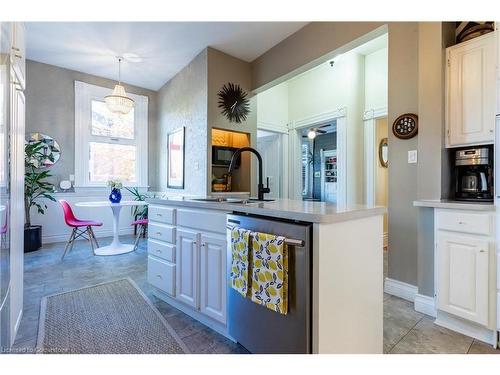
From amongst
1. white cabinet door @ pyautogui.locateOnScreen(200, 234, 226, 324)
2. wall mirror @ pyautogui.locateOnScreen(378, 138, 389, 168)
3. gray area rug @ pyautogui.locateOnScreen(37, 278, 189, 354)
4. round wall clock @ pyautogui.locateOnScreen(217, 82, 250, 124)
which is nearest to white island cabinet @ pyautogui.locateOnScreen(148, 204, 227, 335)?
white cabinet door @ pyautogui.locateOnScreen(200, 234, 226, 324)

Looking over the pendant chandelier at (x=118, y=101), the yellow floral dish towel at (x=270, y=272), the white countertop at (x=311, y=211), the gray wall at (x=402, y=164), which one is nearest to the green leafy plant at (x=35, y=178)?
the pendant chandelier at (x=118, y=101)

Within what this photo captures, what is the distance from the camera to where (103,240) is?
452 cm

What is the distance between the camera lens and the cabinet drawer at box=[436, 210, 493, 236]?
1.64 meters

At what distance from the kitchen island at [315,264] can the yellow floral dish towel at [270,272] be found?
0.13 m

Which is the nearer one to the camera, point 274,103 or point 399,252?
point 399,252

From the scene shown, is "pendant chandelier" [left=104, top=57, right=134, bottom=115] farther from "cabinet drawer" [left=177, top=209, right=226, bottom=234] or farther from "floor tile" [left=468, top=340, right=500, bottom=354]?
→ "floor tile" [left=468, top=340, right=500, bottom=354]

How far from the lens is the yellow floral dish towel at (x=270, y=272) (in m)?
1.22

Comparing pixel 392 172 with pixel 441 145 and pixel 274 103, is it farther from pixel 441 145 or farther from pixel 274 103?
pixel 274 103

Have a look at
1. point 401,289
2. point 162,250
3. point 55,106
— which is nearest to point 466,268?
point 401,289

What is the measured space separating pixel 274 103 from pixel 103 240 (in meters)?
4.04

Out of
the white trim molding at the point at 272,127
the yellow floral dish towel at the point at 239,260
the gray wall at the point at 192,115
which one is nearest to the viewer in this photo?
the yellow floral dish towel at the point at 239,260

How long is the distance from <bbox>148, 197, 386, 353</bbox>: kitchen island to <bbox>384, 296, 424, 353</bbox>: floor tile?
0.32 metres

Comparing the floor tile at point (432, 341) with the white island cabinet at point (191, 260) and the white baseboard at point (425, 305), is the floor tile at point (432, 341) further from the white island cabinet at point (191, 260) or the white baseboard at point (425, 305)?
the white island cabinet at point (191, 260)
